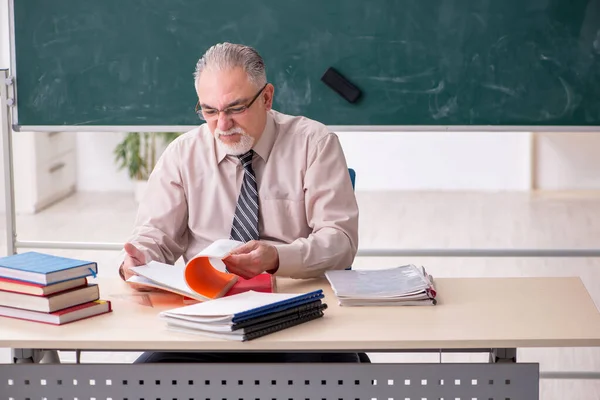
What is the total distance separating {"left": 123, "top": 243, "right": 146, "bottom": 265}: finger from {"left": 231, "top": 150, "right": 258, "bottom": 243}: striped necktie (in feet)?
1.02

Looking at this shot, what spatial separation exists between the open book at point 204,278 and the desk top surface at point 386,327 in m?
0.04

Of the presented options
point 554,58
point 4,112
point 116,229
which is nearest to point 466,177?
point 116,229

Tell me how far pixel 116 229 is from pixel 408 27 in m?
3.55

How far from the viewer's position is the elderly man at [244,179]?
2.30 meters

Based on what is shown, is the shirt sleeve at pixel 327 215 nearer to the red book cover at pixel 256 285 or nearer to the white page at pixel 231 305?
the red book cover at pixel 256 285

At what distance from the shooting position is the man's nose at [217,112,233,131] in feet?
7.52

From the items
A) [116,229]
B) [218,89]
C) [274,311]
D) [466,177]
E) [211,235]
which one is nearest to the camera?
[274,311]

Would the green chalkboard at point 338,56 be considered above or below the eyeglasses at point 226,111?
above

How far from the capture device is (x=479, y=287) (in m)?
2.09

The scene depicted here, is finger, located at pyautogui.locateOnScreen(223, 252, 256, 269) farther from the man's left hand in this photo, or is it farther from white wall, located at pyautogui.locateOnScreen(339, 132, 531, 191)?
white wall, located at pyautogui.locateOnScreen(339, 132, 531, 191)

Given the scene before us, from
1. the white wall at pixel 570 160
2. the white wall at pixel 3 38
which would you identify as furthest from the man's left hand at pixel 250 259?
the white wall at pixel 570 160

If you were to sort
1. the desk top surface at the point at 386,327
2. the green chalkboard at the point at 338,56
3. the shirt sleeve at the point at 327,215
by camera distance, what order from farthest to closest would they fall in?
1. the green chalkboard at the point at 338,56
2. the shirt sleeve at the point at 327,215
3. the desk top surface at the point at 386,327

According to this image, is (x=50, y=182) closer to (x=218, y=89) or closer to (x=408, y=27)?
(x=408, y=27)

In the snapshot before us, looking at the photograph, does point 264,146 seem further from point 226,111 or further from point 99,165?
point 99,165
